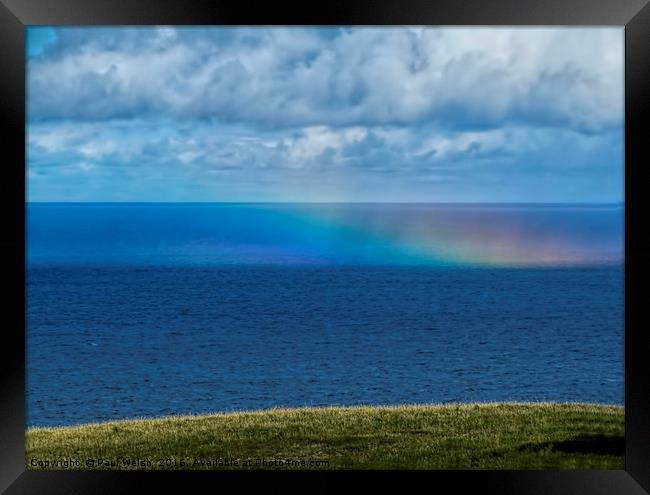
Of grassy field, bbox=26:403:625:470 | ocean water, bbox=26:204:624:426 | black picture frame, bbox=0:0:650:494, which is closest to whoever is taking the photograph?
black picture frame, bbox=0:0:650:494

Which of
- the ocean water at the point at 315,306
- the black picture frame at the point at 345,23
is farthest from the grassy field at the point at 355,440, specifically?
the ocean water at the point at 315,306

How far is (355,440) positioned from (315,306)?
3328cm

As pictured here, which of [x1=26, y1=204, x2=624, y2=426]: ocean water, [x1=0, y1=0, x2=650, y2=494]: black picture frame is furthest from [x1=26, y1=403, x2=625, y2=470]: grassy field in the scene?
[x1=26, y1=204, x2=624, y2=426]: ocean water

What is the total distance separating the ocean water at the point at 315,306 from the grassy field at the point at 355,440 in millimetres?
13638

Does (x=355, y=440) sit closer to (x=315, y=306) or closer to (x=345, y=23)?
(x=345, y=23)

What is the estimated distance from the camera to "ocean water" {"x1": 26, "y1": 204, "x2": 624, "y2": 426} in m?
25.5

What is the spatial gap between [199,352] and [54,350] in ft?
18.7

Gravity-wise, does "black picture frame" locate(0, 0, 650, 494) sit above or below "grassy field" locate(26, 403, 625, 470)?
above

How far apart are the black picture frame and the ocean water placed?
16.6m

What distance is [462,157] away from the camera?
40.9 meters

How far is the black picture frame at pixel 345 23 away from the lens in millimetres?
3707

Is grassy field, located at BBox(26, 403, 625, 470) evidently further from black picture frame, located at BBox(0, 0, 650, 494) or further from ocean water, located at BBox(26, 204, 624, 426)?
ocean water, located at BBox(26, 204, 624, 426)

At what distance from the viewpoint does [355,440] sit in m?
6.26

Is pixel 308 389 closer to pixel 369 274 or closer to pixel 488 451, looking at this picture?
pixel 369 274
